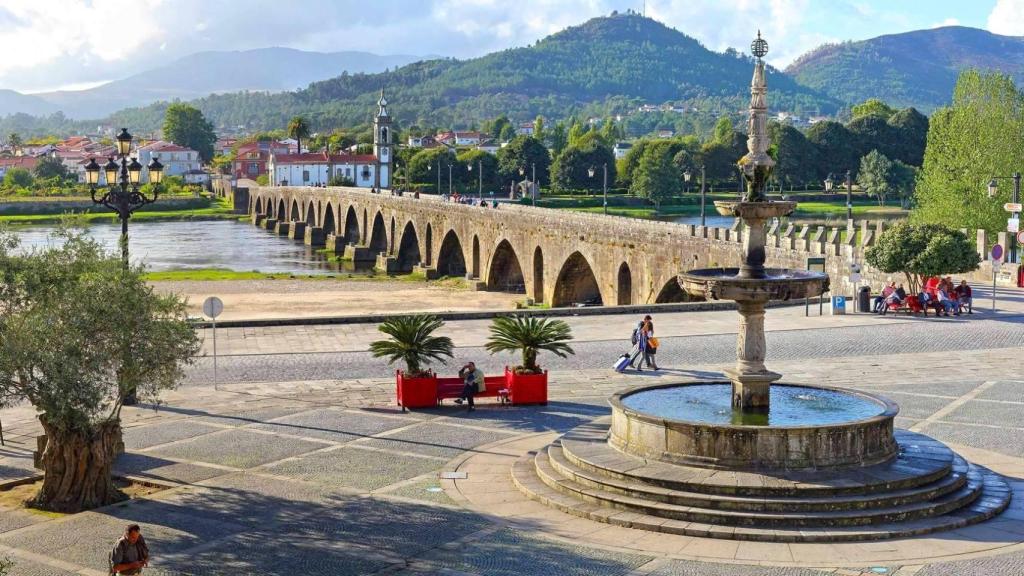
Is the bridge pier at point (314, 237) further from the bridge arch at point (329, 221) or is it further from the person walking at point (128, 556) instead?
the person walking at point (128, 556)

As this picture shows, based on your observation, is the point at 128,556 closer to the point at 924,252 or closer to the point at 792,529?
the point at 792,529

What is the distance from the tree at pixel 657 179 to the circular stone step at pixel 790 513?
11338 cm

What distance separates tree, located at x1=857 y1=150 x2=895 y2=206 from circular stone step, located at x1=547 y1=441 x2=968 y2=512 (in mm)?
115113

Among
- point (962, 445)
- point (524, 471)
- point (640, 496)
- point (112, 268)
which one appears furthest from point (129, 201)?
point (962, 445)

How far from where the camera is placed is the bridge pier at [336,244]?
115 metres

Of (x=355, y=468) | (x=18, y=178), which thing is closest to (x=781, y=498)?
(x=355, y=468)

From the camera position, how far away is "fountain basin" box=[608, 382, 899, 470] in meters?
16.1

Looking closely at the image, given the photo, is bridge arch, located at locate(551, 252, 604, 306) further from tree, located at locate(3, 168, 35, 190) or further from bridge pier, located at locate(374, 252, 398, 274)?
tree, located at locate(3, 168, 35, 190)

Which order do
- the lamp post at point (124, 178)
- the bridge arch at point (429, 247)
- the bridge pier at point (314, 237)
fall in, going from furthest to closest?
1. the bridge pier at point (314, 237)
2. the bridge arch at point (429, 247)
3. the lamp post at point (124, 178)

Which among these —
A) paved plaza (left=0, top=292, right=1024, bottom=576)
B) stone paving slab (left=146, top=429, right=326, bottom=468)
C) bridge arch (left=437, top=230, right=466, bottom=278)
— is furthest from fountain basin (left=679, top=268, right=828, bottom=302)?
bridge arch (left=437, top=230, right=466, bottom=278)

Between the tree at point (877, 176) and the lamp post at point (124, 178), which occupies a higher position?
the tree at point (877, 176)

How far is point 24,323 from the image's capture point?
1628cm

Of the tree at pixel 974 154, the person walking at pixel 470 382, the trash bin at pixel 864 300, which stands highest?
the tree at pixel 974 154

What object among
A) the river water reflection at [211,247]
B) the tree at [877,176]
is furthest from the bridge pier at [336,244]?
the tree at [877,176]
